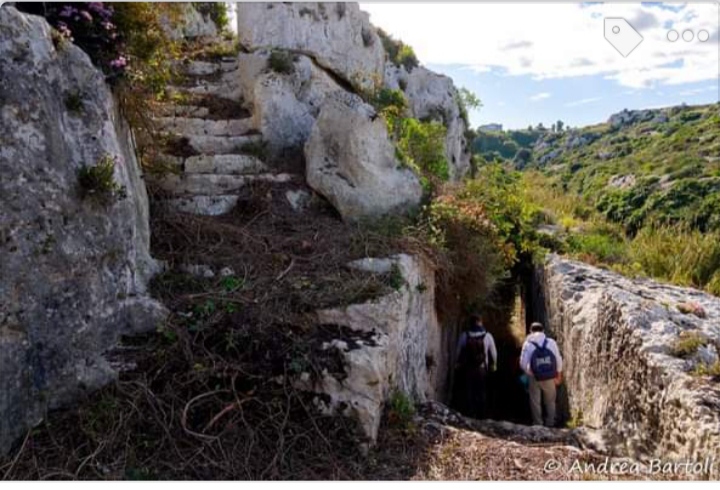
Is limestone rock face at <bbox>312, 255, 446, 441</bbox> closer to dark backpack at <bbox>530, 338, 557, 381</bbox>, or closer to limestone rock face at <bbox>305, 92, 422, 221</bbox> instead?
limestone rock face at <bbox>305, 92, 422, 221</bbox>

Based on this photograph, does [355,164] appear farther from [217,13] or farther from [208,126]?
[217,13]

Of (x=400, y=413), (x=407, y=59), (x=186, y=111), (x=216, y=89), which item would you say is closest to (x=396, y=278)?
(x=400, y=413)

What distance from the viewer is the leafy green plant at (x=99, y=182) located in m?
4.41

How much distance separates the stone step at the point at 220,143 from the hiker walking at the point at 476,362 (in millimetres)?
4370

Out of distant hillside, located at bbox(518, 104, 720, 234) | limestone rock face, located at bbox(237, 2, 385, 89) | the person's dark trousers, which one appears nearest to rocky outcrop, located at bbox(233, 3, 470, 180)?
limestone rock face, located at bbox(237, 2, 385, 89)

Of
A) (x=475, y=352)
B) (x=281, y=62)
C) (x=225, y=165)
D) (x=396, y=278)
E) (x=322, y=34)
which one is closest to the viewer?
(x=396, y=278)

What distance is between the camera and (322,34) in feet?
40.9

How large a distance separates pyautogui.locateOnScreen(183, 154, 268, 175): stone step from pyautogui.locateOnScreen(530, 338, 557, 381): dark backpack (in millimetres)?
4650

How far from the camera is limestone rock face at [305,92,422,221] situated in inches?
294

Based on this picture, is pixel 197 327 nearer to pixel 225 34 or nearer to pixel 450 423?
pixel 450 423

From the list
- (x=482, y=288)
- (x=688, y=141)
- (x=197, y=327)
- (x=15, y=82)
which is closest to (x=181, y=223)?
(x=197, y=327)

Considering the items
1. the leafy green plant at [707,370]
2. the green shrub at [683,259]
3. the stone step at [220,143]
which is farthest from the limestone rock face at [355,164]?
the green shrub at [683,259]

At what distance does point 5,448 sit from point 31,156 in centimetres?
212

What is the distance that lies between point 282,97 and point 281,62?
0.87 metres
